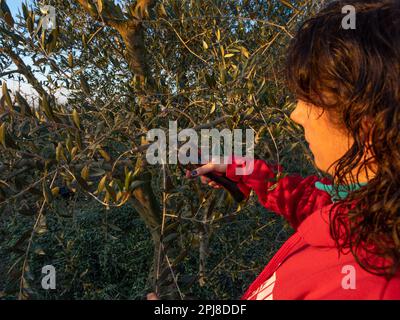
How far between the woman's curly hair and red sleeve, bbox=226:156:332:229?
0.54 metres

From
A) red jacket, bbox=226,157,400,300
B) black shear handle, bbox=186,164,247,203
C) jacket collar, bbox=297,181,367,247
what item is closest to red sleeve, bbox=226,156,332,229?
black shear handle, bbox=186,164,247,203

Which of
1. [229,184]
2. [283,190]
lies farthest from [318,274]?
[229,184]

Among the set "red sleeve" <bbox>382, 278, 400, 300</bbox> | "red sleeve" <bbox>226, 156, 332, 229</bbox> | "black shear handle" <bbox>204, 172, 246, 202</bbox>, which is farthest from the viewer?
"black shear handle" <bbox>204, 172, 246, 202</bbox>

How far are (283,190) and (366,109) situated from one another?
2.30 feet

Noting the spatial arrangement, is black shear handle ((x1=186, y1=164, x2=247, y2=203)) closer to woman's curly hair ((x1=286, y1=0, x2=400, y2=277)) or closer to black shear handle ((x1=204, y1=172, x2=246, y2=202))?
black shear handle ((x1=204, y1=172, x2=246, y2=202))

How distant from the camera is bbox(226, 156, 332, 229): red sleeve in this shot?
136 cm

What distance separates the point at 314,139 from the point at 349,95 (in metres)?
0.13

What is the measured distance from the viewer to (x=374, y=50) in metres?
0.73

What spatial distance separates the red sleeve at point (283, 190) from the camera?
136 centimetres
